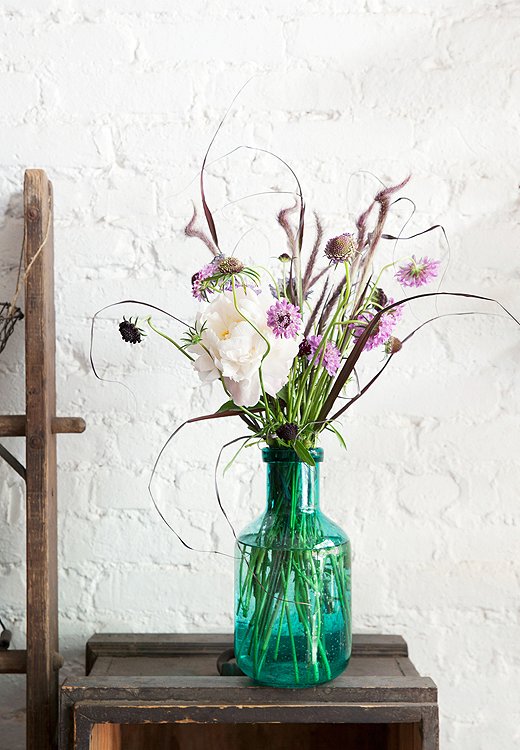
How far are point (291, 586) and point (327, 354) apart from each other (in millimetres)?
336

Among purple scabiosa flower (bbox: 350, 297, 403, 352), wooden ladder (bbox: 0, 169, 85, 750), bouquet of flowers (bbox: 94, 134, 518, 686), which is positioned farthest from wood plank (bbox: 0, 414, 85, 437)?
purple scabiosa flower (bbox: 350, 297, 403, 352)

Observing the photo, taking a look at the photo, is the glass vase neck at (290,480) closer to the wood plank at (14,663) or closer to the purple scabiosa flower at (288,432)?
the purple scabiosa flower at (288,432)

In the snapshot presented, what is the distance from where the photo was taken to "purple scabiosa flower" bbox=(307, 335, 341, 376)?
3.50ft

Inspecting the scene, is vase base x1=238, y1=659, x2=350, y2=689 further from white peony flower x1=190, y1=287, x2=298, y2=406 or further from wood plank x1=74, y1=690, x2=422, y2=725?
white peony flower x1=190, y1=287, x2=298, y2=406

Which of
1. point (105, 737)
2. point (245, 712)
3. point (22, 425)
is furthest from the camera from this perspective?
point (22, 425)

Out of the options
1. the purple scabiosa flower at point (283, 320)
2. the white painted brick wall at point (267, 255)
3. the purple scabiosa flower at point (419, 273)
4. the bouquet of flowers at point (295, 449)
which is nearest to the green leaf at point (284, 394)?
the bouquet of flowers at point (295, 449)

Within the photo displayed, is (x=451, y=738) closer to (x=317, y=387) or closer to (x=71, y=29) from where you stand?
(x=317, y=387)

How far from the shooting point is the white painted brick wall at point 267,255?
4.80ft

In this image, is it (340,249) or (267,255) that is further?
(267,255)

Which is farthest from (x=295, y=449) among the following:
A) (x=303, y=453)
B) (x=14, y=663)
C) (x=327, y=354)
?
(x=14, y=663)

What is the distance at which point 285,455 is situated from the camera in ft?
3.69

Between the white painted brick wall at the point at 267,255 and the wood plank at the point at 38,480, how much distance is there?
0.50 feet

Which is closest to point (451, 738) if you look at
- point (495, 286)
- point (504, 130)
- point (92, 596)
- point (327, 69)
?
point (92, 596)

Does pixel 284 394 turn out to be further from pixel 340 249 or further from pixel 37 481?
pixel 37 481
